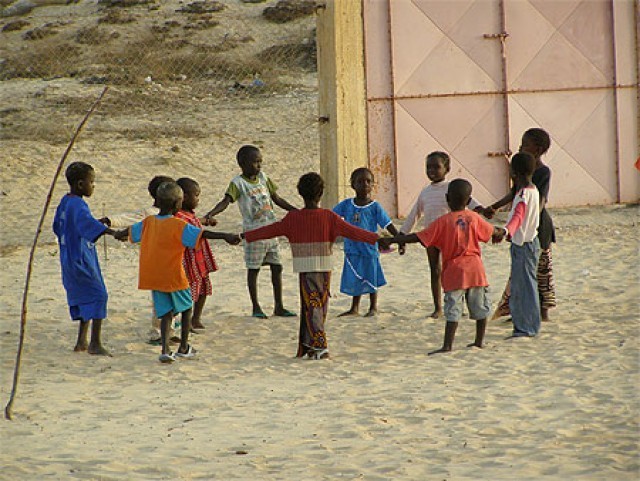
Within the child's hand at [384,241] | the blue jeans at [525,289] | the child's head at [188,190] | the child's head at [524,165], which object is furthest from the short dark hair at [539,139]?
the child's head at [188,190]

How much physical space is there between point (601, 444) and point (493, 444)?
533mm

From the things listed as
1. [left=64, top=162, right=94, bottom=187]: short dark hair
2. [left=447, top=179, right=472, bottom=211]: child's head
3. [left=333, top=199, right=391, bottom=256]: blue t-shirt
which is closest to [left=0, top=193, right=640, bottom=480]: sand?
[left=333, top=199, right=391, bottom=256]: blue t-shirt

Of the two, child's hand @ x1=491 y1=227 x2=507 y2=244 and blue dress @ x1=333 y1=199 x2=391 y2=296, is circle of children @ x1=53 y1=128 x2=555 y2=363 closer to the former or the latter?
child's hand @ x1=491 y1=227 x2=507 y2=244

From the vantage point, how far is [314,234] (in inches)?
303

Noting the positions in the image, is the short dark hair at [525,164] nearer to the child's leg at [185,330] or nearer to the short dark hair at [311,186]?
the short dark hair at [311,186]

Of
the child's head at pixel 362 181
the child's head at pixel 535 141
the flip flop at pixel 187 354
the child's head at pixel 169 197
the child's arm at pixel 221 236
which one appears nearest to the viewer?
the child's arm at pixel 221 236

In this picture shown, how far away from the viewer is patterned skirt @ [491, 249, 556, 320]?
864 centimetres

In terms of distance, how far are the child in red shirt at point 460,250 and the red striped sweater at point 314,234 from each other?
30 centimetres

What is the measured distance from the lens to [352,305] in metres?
9.31

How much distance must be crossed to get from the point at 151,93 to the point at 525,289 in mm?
15734

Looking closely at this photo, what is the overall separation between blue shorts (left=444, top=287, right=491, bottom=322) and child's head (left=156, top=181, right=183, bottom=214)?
197cm

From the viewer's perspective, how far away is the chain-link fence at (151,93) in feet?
58.3

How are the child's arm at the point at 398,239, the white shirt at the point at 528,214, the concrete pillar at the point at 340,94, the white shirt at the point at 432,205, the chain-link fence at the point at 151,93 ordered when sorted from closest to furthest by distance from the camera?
the child's arm at the point at 398,239
the white shirt at the point at 528,214
the white shirt at the point at 432,205
the concrete pillar at the point at 340,94
the chain-link fence at the point at 151,93

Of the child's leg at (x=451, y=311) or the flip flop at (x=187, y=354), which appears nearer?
the child's leg at (x=451, y=311)
